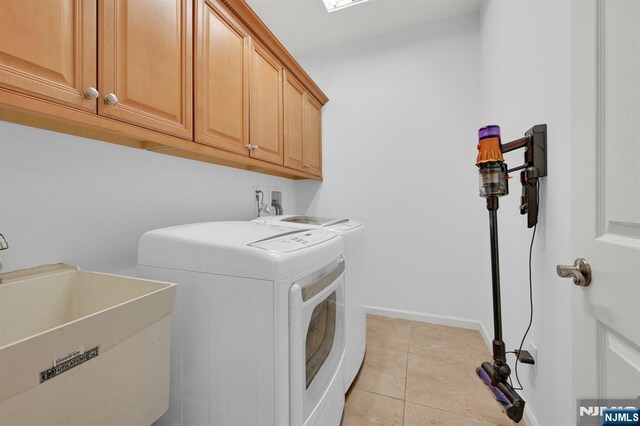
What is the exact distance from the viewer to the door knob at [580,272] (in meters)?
0.67

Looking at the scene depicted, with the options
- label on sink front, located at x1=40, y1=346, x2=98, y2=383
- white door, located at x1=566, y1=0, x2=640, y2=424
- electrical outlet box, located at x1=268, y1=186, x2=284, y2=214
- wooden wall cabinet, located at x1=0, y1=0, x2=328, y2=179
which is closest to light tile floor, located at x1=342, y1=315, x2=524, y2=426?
white door, located at x1=566, y1=0, x2=640, y2=424

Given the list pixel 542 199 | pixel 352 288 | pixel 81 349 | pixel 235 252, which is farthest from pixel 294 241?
pixel 542 199

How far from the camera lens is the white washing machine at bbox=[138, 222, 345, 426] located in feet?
2.72

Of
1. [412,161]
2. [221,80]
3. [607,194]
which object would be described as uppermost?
[221,80]

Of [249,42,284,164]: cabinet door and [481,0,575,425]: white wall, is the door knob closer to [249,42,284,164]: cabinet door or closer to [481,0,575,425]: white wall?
[481,0,575,425]: white wall

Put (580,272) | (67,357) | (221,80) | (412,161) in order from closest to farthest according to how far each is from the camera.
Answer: (67,357)
(580,272)
(221,80)
(412,161)

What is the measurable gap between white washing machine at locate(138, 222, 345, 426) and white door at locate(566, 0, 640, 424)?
779mm

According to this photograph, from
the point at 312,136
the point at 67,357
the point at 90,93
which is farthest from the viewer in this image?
the point at 312,136

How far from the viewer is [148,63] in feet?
3.32

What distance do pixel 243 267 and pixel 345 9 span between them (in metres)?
2.35

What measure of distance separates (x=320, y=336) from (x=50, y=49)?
4.32 ft

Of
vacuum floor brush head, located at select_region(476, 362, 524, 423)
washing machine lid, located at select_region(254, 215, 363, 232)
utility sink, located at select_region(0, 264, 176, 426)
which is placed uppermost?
washing machine lid, located at select_region(254, 215, 363, 232)

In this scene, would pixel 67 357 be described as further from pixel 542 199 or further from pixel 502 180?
pixel 542 199

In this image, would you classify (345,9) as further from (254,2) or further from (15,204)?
(15,204)
